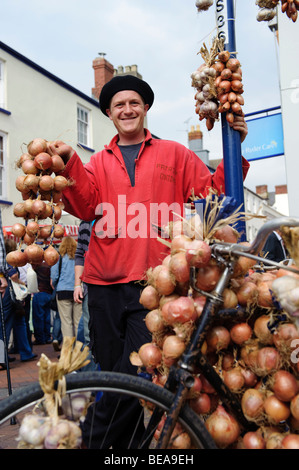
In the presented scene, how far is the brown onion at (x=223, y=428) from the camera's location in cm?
158

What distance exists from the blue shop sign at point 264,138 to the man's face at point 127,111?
383 cm

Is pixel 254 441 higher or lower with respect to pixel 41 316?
higher

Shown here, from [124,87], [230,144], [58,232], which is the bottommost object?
[58,232]

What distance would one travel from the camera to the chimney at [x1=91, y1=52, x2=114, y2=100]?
1808 centimetres

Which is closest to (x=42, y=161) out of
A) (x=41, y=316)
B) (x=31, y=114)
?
(x=41, y=316)

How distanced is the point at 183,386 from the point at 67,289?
16.1 feet

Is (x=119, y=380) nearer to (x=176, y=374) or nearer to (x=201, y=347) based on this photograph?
(x=176, y=374)

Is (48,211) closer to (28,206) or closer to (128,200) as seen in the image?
(28,206)

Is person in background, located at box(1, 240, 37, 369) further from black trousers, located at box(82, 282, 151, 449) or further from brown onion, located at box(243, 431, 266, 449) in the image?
brown onion, located at box(243, 431, 266, 449)

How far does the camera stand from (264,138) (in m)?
6.38

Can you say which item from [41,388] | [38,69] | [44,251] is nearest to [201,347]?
[41,388]

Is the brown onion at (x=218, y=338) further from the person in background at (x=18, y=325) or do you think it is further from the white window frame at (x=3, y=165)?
the white window frame at (x=3, y=165)

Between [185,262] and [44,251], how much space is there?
0.92 metres

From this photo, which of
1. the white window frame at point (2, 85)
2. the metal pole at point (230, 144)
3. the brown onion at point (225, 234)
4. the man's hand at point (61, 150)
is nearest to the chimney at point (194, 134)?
the white window frame at point (2, 85)
